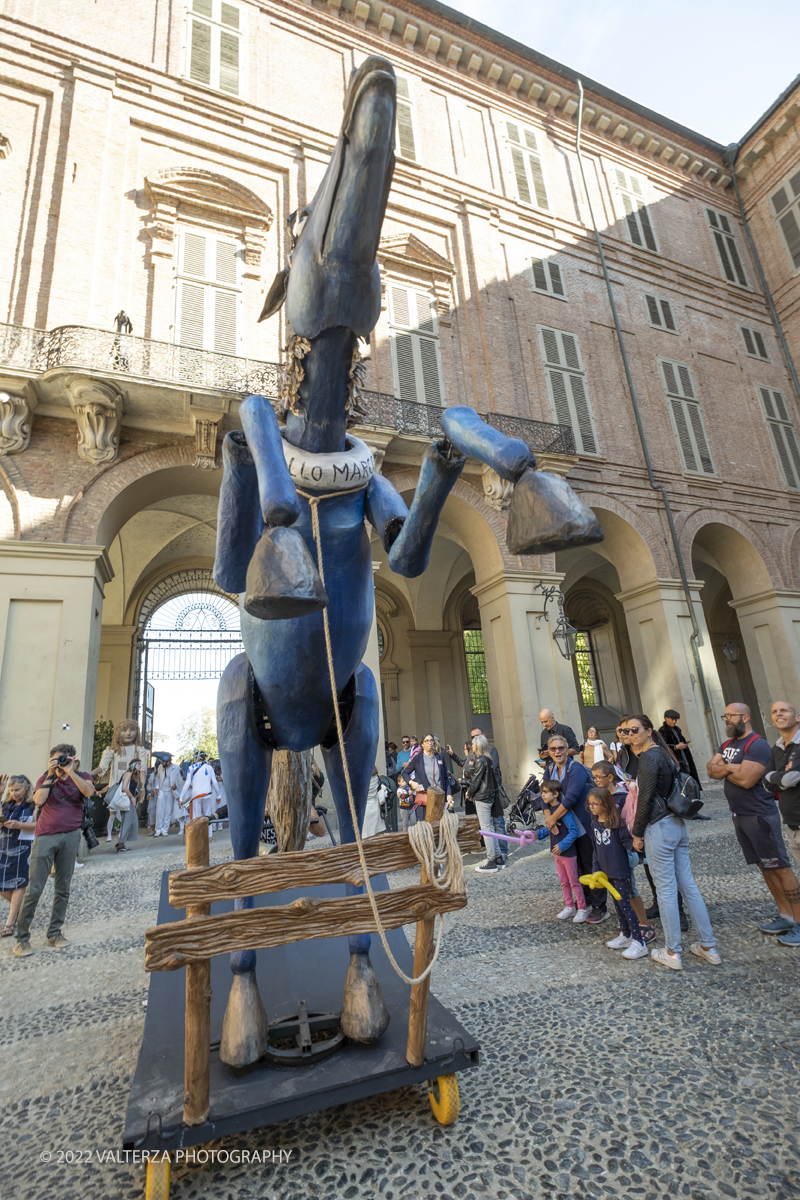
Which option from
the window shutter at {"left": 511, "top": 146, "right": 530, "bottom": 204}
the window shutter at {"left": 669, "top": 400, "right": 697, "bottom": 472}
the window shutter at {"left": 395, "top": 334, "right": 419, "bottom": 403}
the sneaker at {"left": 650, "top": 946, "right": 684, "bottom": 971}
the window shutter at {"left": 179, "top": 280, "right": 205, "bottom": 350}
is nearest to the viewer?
A: the sneaker at {"left": 650, "top": 946, "right": 684, "bottom": 971}

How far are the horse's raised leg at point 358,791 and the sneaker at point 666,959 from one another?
203cm

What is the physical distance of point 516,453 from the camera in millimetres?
1599

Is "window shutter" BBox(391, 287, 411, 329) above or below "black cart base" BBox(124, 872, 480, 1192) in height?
above

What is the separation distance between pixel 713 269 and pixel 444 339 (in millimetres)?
10306

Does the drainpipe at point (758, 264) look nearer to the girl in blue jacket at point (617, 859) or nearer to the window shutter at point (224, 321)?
the window shutter at point (224, 321)

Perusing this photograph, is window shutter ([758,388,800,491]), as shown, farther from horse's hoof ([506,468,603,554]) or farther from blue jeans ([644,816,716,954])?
horse's hoof ([506,468,603,554])

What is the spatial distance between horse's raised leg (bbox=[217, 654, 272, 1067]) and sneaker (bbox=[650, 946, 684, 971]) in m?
2.47

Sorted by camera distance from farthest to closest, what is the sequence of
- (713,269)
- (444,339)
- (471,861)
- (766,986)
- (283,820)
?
(713,269) → (444,339) → (471,861) → (766,986) → (283,820)

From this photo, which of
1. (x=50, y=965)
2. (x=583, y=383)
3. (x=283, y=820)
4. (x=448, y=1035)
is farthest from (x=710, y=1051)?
(x=583, y=383)

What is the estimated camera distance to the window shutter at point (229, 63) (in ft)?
41.7

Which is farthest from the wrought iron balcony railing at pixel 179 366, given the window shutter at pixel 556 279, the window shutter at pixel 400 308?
the window shutter at pixel 556 279

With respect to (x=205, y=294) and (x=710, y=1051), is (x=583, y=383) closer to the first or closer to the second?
(x=205, y=294)

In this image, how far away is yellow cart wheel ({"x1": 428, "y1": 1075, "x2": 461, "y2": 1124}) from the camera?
6.77 ft

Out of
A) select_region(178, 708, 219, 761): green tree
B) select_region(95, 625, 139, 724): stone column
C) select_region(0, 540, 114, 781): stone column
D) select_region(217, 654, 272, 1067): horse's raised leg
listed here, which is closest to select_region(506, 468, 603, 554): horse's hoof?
select_region(217, 654, 272, 1067): horse's raised leg
